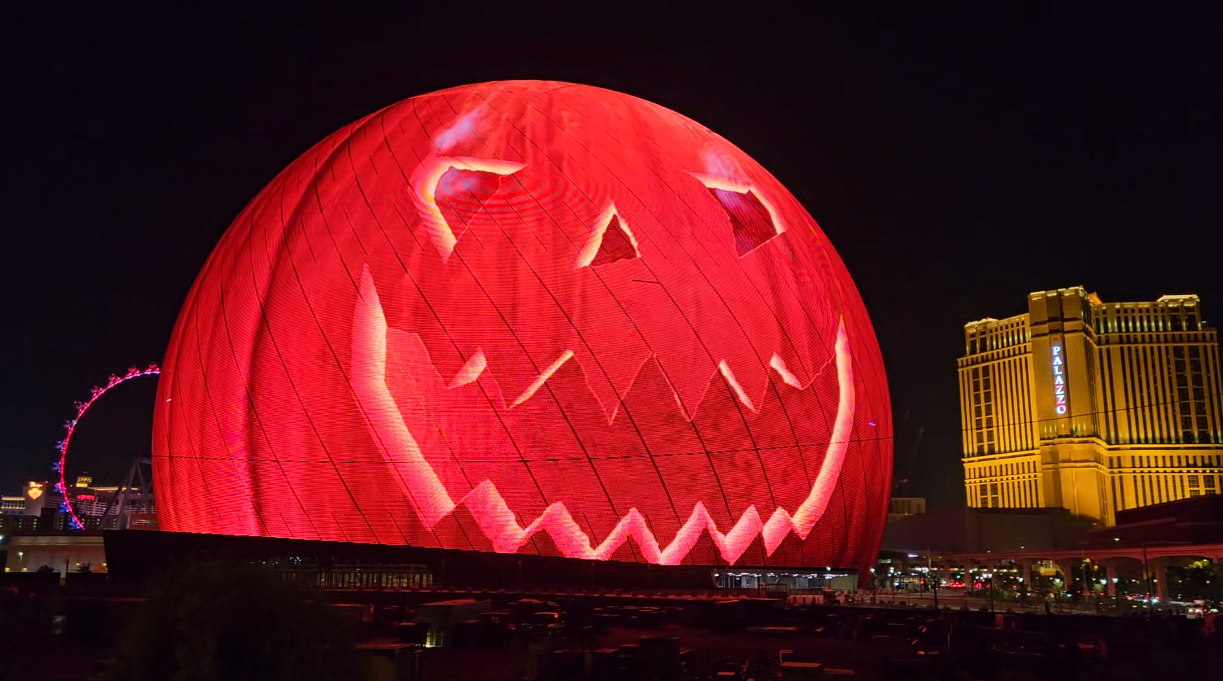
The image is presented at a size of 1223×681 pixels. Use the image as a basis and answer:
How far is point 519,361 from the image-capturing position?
67.3 feet

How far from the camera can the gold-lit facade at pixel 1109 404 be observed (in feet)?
375

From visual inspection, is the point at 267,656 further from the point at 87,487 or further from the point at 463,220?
the point at 87,487

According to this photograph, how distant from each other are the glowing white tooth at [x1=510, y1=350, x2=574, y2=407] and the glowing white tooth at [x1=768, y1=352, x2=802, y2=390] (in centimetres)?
487

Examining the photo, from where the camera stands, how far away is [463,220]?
69.1ft

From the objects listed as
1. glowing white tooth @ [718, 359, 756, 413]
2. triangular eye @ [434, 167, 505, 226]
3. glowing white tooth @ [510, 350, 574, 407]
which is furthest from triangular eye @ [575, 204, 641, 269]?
glowing white tooth @ [718, 359, 756, 413]

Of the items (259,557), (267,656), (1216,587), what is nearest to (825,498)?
(259,557)

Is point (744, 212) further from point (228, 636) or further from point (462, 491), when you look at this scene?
point (228, 636)

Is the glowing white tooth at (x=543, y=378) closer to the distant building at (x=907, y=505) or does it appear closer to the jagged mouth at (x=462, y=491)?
the jagged mouth at (x=462, y=491)

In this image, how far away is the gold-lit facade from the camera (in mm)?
114250

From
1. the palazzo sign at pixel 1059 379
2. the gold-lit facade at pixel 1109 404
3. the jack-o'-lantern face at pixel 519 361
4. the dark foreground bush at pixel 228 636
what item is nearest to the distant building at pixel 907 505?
the gold-lit facade at pixel 1109 404

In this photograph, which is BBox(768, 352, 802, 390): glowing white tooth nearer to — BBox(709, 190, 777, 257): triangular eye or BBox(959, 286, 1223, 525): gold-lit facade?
BBox(709, 190, 777, 257): triangular eye

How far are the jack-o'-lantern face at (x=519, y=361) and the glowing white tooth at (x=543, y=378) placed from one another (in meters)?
0.04

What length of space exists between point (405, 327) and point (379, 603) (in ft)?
19.2

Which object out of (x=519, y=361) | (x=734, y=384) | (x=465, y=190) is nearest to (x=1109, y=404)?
(x=734, y=384)
